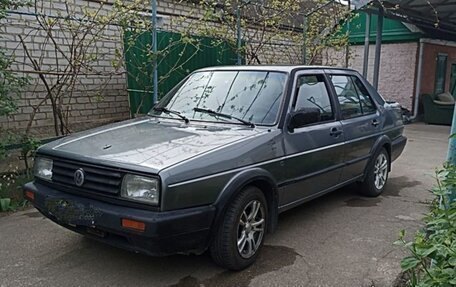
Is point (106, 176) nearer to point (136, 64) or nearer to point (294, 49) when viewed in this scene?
point (136, 64)

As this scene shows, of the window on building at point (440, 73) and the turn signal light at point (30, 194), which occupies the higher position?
the window on building at point (440, 73)

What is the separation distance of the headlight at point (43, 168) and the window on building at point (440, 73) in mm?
15440

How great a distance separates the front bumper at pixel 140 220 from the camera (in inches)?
111

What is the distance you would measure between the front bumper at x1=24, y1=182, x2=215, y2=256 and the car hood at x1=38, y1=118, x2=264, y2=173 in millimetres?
318

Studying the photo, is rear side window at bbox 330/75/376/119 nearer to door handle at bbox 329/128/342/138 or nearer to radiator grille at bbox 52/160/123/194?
door handle at bbox 329/128/342/138

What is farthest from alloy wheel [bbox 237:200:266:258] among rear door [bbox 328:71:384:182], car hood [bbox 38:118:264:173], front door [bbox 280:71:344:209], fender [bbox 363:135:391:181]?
fender [bbox 363:135:391:181]

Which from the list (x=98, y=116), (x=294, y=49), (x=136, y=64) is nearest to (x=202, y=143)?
(x=136, y=64)

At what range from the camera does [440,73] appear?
1593 cm

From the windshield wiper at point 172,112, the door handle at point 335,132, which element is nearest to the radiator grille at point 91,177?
the windshield wiper at point 172,112

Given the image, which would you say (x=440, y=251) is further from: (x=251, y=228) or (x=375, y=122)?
(x=375, y=122)

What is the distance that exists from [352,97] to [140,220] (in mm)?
3378

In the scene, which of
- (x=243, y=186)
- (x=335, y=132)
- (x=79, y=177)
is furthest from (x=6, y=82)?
(x=335, y=132)

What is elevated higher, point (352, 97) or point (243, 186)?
point (352, 97)

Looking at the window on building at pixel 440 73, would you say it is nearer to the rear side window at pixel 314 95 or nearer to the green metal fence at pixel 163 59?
the green metal fence at pixel 163 59
